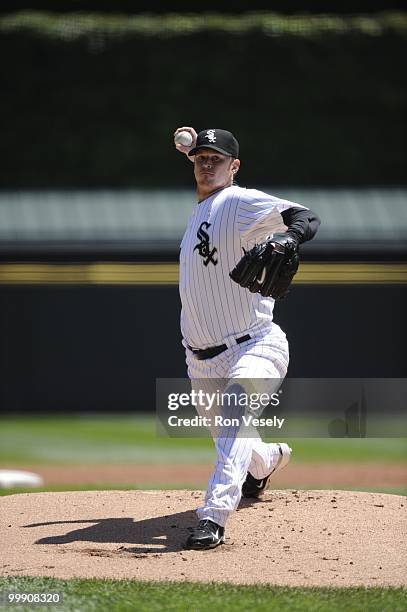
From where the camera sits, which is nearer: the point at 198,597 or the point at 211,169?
the point at 198,597

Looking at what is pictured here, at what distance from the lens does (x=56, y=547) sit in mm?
4164

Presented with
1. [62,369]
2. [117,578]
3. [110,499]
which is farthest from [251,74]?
[117,578]

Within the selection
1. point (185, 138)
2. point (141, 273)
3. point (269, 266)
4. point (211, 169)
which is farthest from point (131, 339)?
point (269, 266)

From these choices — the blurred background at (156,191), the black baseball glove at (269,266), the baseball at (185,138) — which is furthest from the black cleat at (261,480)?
the blurred background at (156,191)

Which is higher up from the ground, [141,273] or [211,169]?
[211,169]

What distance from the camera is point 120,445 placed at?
37.7 feet

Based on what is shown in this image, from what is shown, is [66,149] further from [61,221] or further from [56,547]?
[56,547]

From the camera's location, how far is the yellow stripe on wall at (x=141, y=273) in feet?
44.8

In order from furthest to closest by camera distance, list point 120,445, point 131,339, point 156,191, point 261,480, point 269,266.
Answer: point 156,191
point 131,339
point 120,445
point 261,480
point 269,266

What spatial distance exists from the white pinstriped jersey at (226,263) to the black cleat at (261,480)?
27.1 inches

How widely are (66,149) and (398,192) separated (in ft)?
17.9

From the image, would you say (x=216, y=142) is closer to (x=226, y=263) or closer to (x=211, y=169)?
(x=211, y=169)

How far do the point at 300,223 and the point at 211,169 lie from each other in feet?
1.76

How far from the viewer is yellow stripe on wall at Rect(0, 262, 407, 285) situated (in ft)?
44.8
